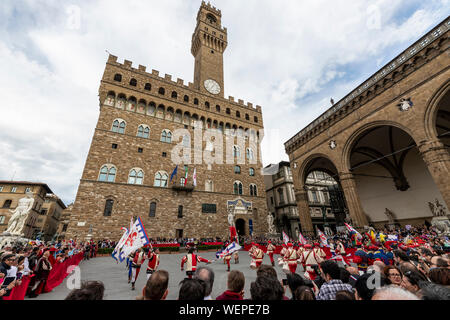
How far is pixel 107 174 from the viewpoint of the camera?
18562 millimetres

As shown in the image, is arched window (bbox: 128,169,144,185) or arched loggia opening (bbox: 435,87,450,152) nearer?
arched loggia opening (bbox: 435,87,450,152)

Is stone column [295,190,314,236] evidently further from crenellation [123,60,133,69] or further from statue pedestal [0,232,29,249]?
crenellation [123,60,133,69]

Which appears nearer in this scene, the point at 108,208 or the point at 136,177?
the point at 108,208

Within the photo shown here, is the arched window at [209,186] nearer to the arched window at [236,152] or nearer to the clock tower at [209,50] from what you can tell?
the arched window at [236,152]

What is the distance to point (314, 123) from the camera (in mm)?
17906

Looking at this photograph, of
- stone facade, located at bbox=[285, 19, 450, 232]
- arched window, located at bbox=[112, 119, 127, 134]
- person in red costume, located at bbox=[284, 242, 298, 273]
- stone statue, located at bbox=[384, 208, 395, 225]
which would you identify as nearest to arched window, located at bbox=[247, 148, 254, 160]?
stone facade, located at bbox=[285, 19, 450, 232]

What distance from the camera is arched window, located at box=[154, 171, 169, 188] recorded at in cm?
2068

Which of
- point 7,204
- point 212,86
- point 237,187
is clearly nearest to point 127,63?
point 212,86

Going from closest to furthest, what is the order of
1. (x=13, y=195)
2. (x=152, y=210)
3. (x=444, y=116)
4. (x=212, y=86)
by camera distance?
1. (x=444, y=116)
2. (x=152, y=210)
3. (x=212, y=86)
4. (x=13, y=195)

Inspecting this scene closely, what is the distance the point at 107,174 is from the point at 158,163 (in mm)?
4983

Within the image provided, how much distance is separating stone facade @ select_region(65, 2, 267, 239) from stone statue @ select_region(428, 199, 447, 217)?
15.2 metres

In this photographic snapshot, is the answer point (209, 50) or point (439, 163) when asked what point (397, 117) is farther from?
point (209, 50)

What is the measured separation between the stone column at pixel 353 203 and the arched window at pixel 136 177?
18539 mm

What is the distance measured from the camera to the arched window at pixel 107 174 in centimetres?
1830
